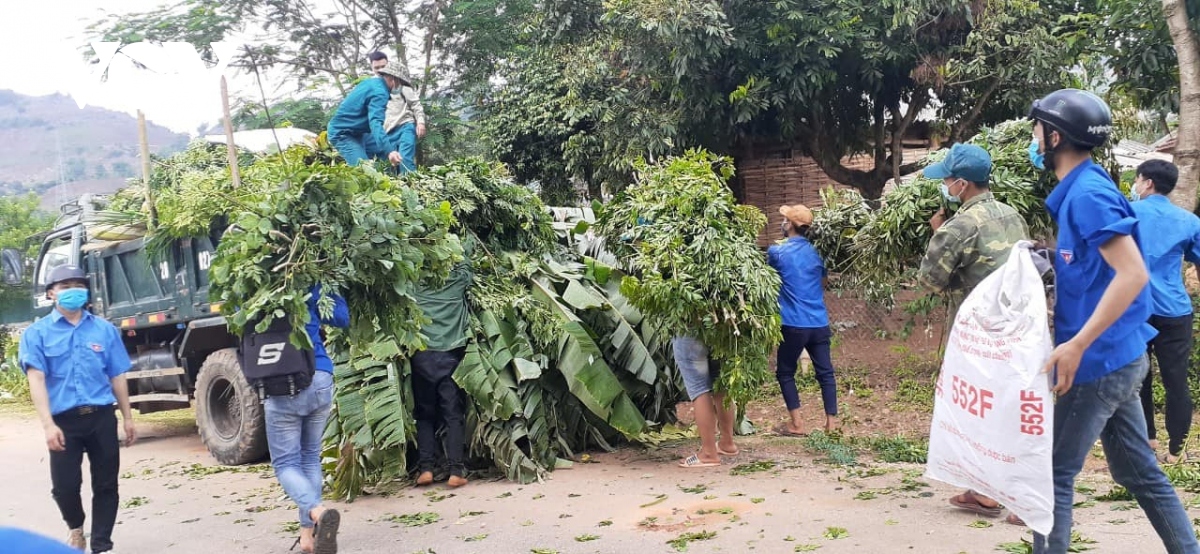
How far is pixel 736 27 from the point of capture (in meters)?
10.7

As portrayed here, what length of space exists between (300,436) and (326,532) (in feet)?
1.92

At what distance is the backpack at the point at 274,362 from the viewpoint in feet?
15.9

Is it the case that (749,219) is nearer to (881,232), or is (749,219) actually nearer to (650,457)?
(881,232)

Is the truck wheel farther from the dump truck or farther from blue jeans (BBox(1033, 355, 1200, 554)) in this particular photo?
blue jeans (BBox(1033, 355, 1200, 554))

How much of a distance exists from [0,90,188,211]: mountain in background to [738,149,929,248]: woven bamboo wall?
68.3ft

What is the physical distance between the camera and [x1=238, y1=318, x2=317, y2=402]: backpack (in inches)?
190

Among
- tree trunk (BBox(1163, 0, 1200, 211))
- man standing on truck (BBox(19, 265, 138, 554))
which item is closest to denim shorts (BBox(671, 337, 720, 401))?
man standing on truck (BBox(19, 265, 138, 554))

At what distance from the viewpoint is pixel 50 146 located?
53.9m

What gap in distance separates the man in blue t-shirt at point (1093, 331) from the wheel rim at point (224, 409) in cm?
731

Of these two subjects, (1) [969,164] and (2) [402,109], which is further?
(2) [402,109]

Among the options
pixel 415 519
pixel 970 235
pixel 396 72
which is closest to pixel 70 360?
pixel 415 519

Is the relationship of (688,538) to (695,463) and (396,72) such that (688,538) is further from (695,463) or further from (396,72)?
(396,72)

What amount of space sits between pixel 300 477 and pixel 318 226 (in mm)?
1368

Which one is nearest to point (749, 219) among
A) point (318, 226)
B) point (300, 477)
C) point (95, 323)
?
point (318, 226)
